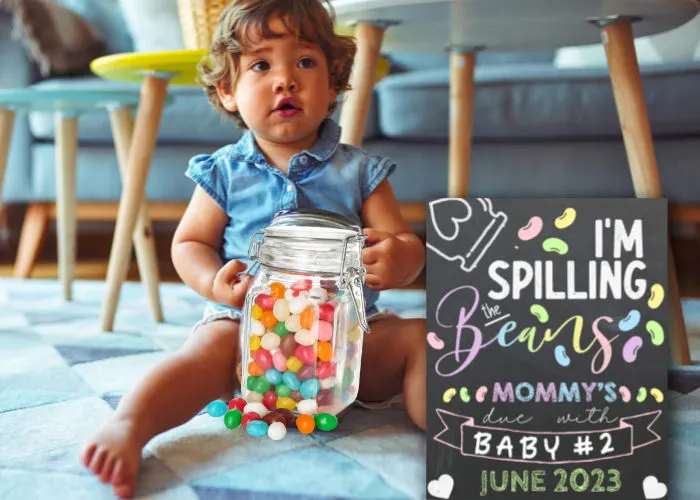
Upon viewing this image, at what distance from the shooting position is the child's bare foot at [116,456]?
62 centimetres

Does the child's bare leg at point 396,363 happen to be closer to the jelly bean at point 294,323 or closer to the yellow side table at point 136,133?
the jelly bean at point 294,323

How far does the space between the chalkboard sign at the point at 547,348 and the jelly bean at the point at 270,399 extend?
22cm

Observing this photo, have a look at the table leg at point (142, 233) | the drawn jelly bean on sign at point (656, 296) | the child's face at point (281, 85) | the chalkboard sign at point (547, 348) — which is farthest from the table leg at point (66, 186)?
the drawn jelly bean on sign at point (656, 296)

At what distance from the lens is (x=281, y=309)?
0.76 metres

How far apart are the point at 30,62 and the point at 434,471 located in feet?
6.22

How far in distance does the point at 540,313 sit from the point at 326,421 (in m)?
0.27

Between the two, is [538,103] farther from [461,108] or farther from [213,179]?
[213,179]

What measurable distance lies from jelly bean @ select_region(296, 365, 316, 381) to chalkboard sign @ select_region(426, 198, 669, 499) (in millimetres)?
190

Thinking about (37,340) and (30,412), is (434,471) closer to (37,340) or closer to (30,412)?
(30,412)

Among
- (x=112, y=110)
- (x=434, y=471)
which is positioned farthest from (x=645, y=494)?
(x=112, y=110)

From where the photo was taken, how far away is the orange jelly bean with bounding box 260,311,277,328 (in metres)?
0.77

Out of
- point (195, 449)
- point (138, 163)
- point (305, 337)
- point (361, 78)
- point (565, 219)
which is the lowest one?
point (195, 449)

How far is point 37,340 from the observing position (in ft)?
4.04

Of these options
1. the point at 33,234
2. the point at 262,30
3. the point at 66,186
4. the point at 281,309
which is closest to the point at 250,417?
the point at 281,309
